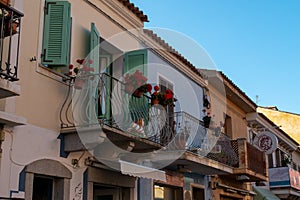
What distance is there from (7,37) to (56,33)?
1299 millimetres

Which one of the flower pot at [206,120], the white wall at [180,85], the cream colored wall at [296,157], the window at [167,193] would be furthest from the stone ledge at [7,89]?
the cream colored wall at [296,157]

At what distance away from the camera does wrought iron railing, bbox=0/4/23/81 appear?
22.1 feet

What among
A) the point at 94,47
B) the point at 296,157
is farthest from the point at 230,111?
the point at 296,157

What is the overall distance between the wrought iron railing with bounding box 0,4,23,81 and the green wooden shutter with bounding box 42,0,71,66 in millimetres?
862

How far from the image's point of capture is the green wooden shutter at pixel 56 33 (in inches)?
336

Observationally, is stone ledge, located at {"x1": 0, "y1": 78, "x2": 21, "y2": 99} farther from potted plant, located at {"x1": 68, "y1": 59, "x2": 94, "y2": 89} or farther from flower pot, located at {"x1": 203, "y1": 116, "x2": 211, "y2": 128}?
flower pot, located at {"x1": 203, "y1": 116, "x2": 211, "y2": 128}

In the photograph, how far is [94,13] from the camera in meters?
10.3

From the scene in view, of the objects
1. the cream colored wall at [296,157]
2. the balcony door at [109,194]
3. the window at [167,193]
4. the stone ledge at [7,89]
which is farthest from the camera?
the cream colored wall at [296,157]

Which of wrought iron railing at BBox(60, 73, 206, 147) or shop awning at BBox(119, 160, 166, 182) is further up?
wrought iron railing at BBox(60, 73, 206, 147)

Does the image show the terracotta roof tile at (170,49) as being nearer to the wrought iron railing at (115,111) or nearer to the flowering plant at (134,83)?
the wrought iron railing at (115,111)

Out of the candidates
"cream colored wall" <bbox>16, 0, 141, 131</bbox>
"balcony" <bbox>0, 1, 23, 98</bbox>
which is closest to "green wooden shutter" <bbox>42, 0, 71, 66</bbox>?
"cream colored wall" <bbox>16, 0, 141, 131</bbox>

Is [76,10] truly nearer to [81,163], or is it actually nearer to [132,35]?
[132,35]

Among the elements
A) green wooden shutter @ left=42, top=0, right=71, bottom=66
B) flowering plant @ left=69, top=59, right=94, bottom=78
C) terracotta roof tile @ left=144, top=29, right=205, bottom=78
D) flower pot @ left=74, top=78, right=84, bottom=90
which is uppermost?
terracotta roof tile @ left=144, top=29, right=205, bottom=78

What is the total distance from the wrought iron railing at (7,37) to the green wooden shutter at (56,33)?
33.9 inches
